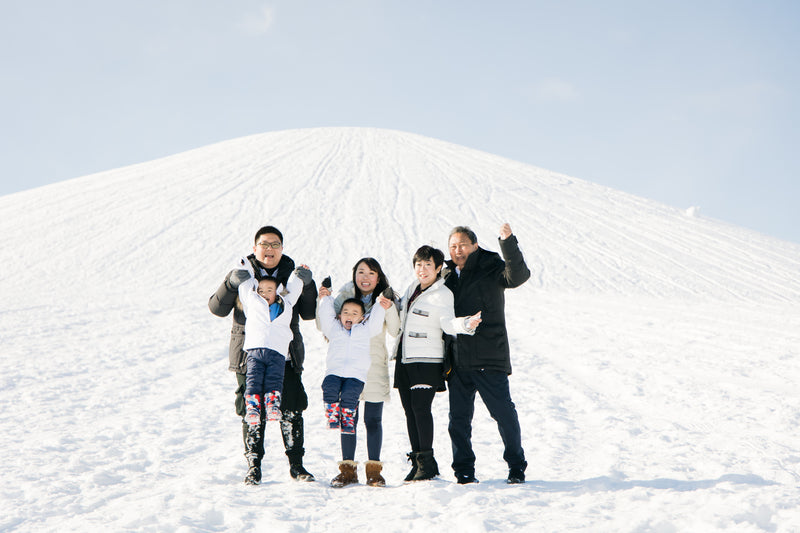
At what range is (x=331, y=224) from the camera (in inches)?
827

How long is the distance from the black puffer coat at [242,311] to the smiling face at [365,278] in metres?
0.32

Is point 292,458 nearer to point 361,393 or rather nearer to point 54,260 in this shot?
point 361,393

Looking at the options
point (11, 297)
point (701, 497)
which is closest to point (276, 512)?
point (701, 497)

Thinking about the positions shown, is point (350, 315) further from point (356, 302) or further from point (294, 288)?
point (294, 288)

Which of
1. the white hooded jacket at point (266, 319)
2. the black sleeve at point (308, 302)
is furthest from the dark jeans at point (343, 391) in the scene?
the black sleeve at point (308, 302)

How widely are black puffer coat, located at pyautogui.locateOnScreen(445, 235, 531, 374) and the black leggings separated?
12.0 inches

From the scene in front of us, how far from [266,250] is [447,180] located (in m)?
24.9

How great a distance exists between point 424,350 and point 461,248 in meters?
0.79

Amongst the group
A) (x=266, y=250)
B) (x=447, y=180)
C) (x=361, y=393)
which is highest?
(x=447, y=180)

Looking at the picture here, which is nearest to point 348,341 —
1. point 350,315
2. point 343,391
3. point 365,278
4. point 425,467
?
point 350,315

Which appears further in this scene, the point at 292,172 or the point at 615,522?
the point at 292,172

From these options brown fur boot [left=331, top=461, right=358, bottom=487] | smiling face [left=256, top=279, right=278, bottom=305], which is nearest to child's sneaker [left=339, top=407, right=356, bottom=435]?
brown fur boot [left=331, top=461, right=358, bottom=487]

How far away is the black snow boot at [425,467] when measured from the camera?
3770 mm

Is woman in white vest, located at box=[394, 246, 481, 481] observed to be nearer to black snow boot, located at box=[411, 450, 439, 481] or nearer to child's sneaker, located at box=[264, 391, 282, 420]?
black snow boot, located at box=[411, 450, 439, 481]
